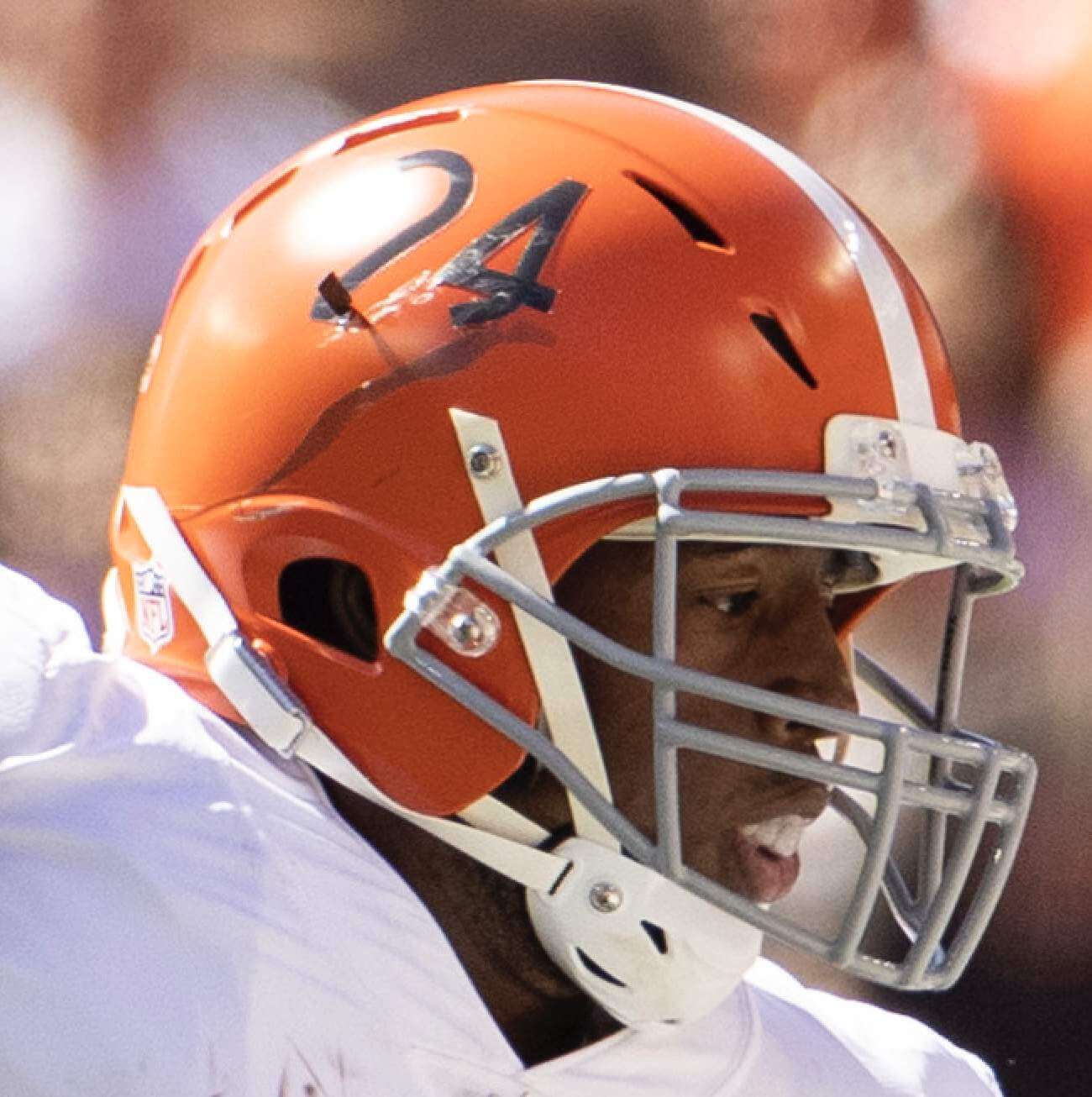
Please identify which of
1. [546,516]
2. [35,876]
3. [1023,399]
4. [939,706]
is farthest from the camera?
[1023,399]

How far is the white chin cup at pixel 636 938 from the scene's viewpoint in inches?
49.0

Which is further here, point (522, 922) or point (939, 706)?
point (939, 706)

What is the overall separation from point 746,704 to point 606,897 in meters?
0.15

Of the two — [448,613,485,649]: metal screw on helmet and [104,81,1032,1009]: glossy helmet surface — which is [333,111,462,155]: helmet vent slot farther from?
[448,613,485,649]: metal screw on helmet

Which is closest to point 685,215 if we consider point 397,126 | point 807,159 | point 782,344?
point 782,344

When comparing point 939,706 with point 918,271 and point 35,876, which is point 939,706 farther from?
point 918,271

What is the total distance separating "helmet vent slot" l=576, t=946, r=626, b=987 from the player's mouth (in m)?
0.09

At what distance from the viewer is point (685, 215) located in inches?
51.1

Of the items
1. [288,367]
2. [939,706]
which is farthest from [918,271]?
[288,367]

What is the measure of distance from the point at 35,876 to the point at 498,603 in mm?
308

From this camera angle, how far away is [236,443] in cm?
127

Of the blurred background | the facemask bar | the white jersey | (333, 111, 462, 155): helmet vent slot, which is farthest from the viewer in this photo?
the blurred background

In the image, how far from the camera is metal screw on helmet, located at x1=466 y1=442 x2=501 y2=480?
4.02 feet

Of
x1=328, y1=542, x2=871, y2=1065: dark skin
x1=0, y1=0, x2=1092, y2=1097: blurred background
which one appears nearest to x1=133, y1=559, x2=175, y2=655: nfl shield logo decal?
x1=328, y1=542, x2=871, y2=1065: dark skin
